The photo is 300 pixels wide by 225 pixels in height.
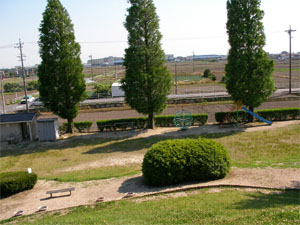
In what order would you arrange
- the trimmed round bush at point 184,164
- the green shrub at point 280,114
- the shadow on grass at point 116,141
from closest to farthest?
the trimmed round bush at point 184,164 → the shadow on grass at point 116,141 → the green shrub at point 280,114

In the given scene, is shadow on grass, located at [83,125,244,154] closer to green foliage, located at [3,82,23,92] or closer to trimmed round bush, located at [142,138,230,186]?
trimmed round bush, located at [142,138,230,186]

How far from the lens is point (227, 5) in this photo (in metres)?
24.2

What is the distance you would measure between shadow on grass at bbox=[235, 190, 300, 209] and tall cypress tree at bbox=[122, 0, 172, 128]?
15.6 metres

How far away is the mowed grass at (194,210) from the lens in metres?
7.18

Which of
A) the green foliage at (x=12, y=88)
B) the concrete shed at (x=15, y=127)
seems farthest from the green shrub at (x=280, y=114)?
→ the green foliage at (x=12, y=88)

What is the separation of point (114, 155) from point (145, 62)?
929cm

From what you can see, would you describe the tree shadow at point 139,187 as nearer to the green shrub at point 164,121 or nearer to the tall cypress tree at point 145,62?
the tall cypress tree at point 145,62

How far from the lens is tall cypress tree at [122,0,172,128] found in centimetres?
2425

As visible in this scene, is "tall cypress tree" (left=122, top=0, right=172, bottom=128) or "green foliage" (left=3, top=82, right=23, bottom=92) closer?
"tall cypress tree" (left=122, top=0, right=172, bottom=128)

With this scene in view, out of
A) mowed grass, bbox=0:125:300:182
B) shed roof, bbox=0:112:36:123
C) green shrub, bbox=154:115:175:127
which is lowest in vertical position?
mowed grass, bbox=0:125:300:182

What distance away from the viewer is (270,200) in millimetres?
8875

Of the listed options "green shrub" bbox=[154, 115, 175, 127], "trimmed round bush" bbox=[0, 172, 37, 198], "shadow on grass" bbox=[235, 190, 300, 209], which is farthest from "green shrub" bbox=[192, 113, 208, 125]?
"shadow on grass" bbox=[235, 190, 300, 209]

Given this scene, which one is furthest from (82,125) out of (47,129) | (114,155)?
(114,155)

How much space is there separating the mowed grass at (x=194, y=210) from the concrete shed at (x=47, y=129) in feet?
48.7
